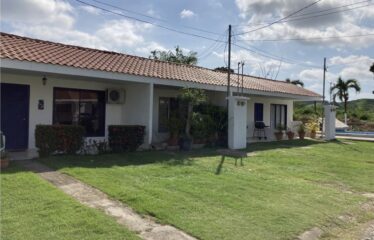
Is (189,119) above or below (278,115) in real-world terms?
below

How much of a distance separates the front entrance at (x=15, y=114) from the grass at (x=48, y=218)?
6214 millimetres

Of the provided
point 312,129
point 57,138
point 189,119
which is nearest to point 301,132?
point 312,129

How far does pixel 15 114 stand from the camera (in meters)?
12.8

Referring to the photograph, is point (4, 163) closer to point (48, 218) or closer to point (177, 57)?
point (48, 218)

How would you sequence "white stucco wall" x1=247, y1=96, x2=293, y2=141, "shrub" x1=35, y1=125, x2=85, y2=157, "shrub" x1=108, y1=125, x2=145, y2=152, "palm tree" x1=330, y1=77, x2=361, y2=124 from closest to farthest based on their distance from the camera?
"shrub" x1=35, y1=125, x2=85, y2=157, "shrub" x1=108, y1=125, x2=145, y2=152, "white stucco wall" x1=247, y1=96, x2=293, y2=141, "palm tree" x1=330, y1=77, x2=361, y2=124

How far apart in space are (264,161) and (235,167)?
1961mm

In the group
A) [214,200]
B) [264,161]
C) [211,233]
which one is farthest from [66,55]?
[211,233]

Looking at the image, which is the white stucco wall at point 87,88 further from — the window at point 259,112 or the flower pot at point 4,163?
the window at point 259,112

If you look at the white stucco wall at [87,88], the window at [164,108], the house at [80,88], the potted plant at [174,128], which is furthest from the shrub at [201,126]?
the window at [164,108]

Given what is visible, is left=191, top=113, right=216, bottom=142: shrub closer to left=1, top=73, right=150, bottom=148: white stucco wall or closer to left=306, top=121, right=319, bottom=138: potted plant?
left=1, top=73, right=150, bottom=148: white stucco wall

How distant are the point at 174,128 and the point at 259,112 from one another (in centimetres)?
1041

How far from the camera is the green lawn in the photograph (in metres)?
5.80

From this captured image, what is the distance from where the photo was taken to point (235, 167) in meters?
11.0

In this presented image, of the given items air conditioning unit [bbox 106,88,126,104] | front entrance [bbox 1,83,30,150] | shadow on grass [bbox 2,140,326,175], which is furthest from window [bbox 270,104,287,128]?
front entrance [bbox 1,83,30,150]
